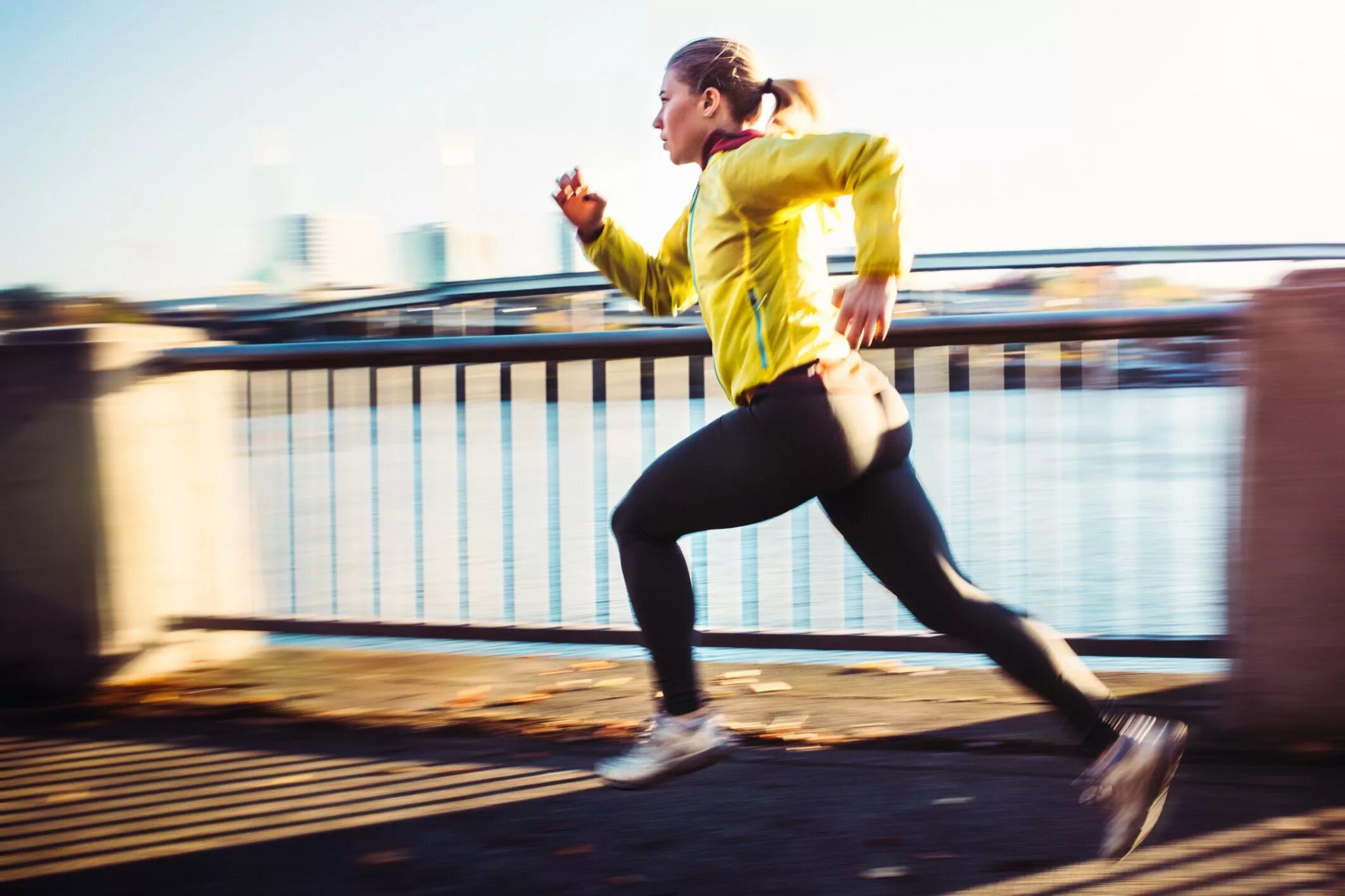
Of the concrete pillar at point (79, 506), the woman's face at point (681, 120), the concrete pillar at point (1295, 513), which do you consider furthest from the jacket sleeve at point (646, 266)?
the concrete pillar at point (79, 506)

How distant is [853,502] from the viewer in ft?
8.72

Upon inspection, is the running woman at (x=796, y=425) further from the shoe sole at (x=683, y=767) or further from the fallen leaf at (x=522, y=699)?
the fallen leaf at (x=522, y=699)

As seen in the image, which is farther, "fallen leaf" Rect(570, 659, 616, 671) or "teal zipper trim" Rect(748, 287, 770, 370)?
"fallen leaf" Rect(570, 659, 616, 671)

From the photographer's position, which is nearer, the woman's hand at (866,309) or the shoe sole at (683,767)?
the woman's hand at (866,309)

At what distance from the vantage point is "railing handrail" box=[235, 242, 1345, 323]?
51.0ft

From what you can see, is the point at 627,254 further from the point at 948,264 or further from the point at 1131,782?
the point at 948,264

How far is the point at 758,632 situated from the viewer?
4129 mm

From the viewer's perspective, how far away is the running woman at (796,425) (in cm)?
243

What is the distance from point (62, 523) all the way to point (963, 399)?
3.12m

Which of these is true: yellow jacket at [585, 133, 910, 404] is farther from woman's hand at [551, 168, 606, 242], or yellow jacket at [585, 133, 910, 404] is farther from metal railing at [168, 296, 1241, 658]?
metal railing at [168, 296, 1241, 658]

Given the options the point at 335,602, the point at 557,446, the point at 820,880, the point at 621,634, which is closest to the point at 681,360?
the point at 557,446

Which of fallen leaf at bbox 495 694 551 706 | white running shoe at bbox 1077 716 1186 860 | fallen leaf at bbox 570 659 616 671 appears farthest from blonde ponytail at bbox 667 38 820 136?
fallen leaf at bbox 570 659 616 671

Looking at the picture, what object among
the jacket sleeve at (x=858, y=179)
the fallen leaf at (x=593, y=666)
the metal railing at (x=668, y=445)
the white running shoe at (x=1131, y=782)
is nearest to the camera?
the jacket sleeve at (x=858, y=179)

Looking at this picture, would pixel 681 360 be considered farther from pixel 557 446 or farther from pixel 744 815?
pixel 744 815
